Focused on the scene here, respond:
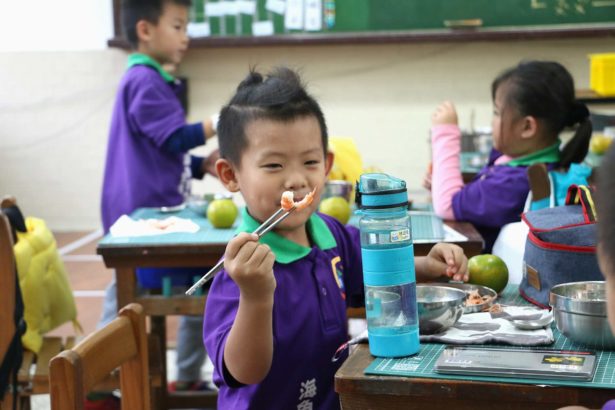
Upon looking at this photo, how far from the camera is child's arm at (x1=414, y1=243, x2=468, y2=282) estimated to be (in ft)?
5.93

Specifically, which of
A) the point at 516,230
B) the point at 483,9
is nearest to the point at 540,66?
the point at 516,230

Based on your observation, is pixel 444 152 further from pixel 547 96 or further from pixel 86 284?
pixel 86 284

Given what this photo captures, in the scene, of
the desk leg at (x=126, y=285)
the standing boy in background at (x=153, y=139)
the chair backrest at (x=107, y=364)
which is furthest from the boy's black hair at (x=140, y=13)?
the chair backrest at (x=107, y=364)

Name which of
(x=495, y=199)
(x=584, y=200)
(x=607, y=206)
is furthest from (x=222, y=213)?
(x=607, y=206)

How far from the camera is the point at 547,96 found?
2.85 metres

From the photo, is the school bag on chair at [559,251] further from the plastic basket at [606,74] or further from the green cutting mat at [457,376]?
the plastic basket at [606,74]

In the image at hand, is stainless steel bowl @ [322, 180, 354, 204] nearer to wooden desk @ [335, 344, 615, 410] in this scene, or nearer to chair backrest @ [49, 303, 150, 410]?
chair backrest @ [49, 303, 150, 410]

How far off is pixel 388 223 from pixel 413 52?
16.5 feet

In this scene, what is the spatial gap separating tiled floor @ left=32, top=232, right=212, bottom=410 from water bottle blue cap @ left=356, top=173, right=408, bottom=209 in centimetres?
248

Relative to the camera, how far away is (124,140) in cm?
337

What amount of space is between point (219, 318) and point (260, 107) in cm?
41

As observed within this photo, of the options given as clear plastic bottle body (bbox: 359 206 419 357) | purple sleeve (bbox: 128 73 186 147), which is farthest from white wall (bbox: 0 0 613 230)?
clear plastic bottle body (bbox: 359 206 419 357)

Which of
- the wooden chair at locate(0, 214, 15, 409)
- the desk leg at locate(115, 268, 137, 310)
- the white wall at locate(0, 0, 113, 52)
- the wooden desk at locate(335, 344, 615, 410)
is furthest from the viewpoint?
the white wall at locate(0, 0, 113, 52)

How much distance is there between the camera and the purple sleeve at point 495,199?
2.71 meters
